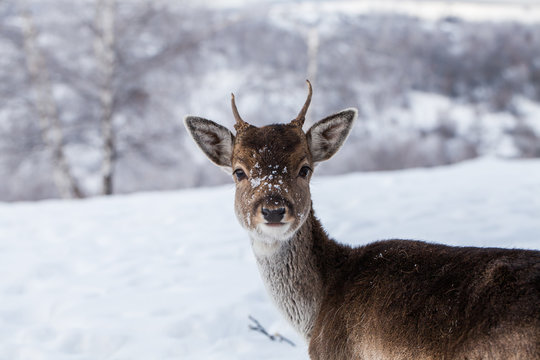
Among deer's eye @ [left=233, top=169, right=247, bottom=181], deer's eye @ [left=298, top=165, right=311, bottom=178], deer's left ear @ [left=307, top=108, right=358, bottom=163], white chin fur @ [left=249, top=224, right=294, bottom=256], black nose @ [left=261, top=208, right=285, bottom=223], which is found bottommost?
white chin fur @ [left=249, top=224, right=294, bottom=256]

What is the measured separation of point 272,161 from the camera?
3.30 metres

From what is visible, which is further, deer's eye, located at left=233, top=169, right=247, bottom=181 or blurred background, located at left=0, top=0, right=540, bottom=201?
blurred background, located at left=0, top=0, right=540, bottom=201

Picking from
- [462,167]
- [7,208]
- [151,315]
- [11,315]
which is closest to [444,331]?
[151,315]

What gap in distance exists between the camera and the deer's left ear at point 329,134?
143 inches

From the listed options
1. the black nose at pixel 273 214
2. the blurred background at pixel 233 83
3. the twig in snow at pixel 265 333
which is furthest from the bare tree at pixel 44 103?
the black nose at pixel 273 214

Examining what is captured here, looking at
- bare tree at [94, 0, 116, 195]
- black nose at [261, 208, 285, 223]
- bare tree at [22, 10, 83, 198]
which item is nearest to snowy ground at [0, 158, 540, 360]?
black nose at [261, 208, 285, 223]

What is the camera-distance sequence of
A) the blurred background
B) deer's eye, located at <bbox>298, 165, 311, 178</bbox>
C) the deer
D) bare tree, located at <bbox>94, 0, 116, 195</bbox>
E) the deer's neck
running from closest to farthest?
1. the deer
2. the deer's neck
3. deer's eye, located at <bbox>298, 165, 311, 178</bbox>
4. bare tree, located at <bbox>94, 0, 116, 195</bbox>
5. the blurred background

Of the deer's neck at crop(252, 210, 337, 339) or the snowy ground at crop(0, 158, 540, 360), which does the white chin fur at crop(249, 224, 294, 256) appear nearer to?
the deer's neck at crop(252, 210, 337, 339)

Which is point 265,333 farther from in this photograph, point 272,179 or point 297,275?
point 272,179

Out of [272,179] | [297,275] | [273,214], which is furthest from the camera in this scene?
[297,275]

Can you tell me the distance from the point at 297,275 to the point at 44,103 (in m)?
13.4

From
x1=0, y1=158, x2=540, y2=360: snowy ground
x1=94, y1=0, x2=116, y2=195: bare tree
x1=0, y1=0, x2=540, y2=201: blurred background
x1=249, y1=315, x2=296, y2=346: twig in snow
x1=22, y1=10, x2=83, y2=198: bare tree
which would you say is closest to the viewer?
x1=249, y1=315, x2=296, y2=346: twig in snow

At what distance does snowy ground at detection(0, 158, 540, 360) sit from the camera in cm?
431

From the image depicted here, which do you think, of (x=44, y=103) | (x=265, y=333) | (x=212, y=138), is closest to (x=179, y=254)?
(x=265, y=333)
